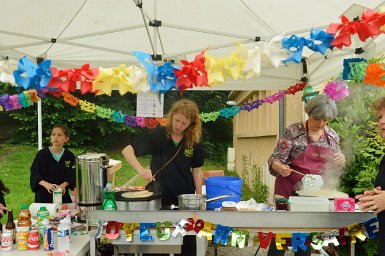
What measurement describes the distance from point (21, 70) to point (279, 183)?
203cm

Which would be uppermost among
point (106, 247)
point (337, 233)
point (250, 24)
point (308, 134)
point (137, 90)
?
point (250, 24)

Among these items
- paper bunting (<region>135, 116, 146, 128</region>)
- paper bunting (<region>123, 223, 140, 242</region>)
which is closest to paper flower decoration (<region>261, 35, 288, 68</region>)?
paper bunting (<region>123, 223, 140, 242</region>)

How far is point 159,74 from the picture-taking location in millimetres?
→ 1787

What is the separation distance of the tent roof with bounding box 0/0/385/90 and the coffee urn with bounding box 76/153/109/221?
1.51m

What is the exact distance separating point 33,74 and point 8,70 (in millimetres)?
261

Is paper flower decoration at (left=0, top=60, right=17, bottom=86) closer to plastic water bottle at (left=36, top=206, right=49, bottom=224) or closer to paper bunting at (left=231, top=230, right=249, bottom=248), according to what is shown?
plastic water bottle at (left=36, top=206, right=49, bottom=224)

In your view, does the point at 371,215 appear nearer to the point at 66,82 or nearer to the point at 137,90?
the point at 137,90

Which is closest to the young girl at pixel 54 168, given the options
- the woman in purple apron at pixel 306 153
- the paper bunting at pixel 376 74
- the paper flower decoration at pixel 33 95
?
the paper flower decoration at pixel 33 95

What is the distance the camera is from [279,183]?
2.97m

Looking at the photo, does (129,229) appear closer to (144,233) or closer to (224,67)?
(144,233)

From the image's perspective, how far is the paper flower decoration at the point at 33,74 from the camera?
70.5 inches

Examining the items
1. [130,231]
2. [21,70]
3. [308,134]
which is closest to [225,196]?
[130,231]

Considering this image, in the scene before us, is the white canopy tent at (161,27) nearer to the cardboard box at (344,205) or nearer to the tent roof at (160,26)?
the tent roof at (160,26)

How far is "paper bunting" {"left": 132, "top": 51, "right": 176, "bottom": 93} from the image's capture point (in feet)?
5.72
